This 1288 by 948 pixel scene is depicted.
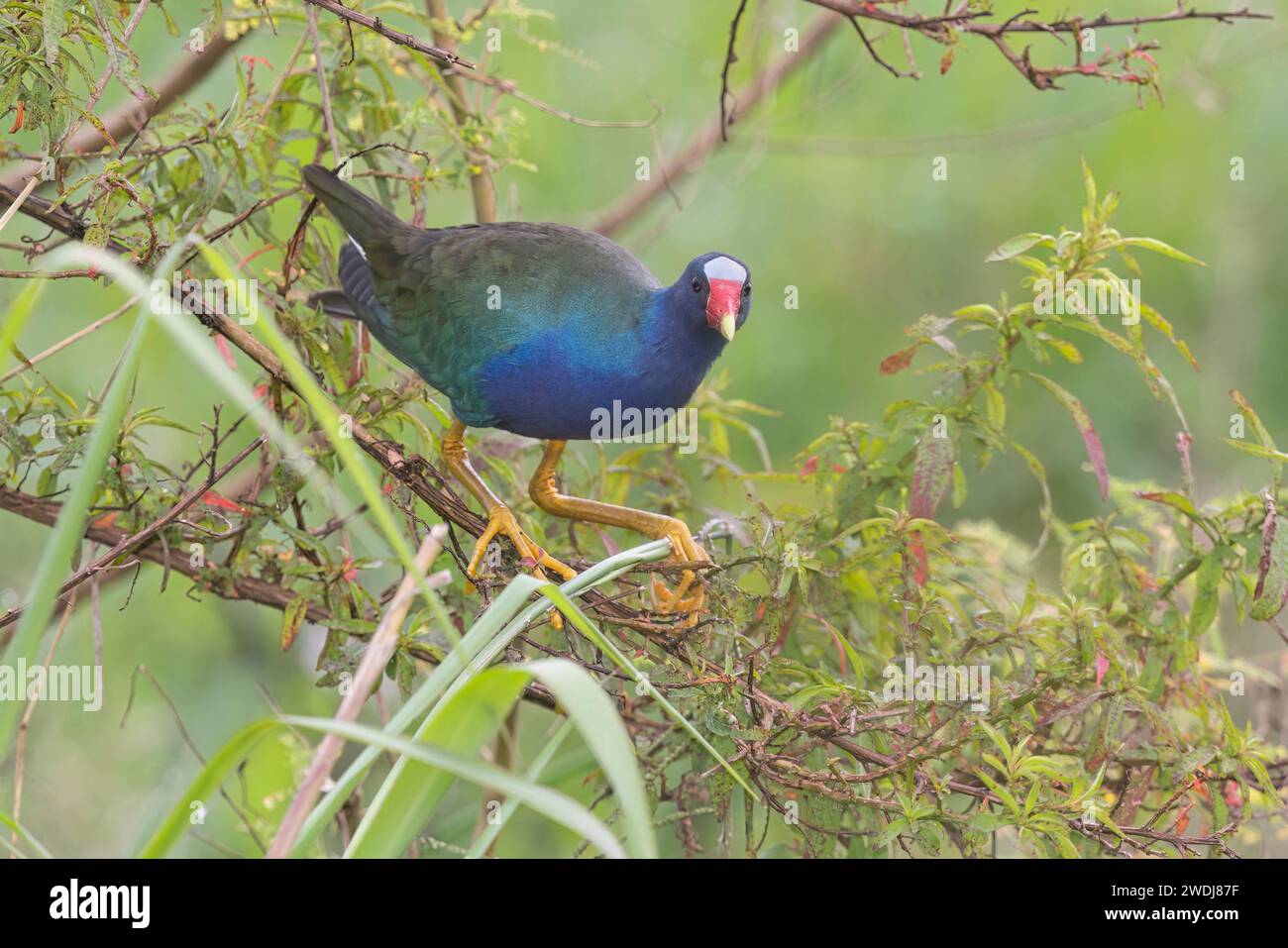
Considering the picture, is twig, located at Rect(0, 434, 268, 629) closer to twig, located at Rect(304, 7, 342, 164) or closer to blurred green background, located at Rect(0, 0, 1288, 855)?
twig, located at Rect(304, 7, 342, 164)

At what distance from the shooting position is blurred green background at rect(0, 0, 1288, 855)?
4.57 meters

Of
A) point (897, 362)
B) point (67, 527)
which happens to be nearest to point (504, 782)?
point (67, 527)

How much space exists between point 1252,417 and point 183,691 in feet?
11.4

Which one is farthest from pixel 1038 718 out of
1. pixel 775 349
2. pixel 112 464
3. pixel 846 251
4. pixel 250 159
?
pixel 846 251

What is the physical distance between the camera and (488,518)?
2850 millimetres

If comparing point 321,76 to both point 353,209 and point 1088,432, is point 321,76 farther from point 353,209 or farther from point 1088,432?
point 1088,432

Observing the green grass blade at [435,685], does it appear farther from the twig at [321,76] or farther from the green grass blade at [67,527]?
the twig at [321,76]

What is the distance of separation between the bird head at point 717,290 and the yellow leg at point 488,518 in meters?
0.56

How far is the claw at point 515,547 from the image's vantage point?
8.72ft

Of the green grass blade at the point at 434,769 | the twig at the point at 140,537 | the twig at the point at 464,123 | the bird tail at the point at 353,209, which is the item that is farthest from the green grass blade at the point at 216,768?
the twig at the point at 464,123

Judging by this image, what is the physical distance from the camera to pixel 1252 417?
242 centimetres

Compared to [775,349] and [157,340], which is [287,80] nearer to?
[157,340]

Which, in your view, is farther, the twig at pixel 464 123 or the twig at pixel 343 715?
the twig at pixel 464 123

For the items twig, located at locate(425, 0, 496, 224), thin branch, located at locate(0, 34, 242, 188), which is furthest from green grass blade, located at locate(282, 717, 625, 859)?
thin branch, located at locate(0, 34, 242, 188)
